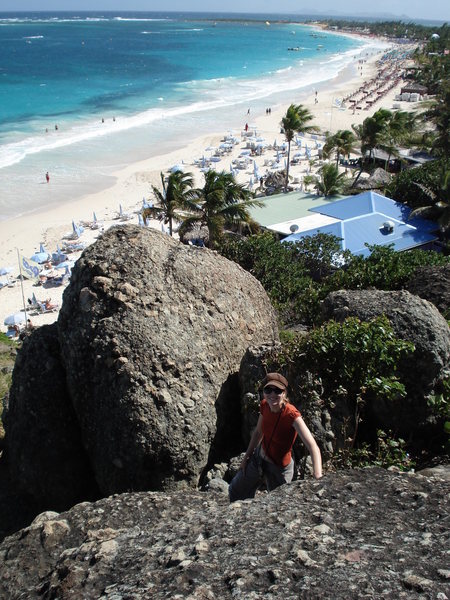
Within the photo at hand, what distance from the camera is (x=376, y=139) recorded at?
110 feet

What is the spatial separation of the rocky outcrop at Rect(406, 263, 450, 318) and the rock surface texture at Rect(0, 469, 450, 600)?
7.02 meters

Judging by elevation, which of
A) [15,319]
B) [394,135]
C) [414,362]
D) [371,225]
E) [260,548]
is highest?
[394,135]

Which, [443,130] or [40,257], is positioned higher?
[443,130]

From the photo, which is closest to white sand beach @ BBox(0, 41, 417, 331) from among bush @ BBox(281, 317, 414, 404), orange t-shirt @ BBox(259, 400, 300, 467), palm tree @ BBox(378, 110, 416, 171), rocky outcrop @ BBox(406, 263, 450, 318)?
palm tree @ BBox(378, 110, 416, 171)

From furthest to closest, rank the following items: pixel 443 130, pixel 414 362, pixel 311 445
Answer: pixel 443 130 → pixel 414 362 → pixel 311 445

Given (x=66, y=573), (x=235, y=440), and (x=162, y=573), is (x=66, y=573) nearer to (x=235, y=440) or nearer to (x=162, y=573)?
(x=162, y=573)

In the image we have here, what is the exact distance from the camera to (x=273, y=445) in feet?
16.8

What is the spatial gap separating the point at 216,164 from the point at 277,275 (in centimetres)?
3025

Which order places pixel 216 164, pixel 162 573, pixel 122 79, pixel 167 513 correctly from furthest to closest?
pixel 122 79, pixel 216 164, pixel 167 513, pixel 162 573

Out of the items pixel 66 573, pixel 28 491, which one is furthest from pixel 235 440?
pixel 66 573

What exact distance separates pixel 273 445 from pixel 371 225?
18.0m

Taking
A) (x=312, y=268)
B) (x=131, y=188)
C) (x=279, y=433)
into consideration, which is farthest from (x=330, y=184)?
(x=279, y=433)

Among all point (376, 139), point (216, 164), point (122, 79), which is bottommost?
point (216, 164)

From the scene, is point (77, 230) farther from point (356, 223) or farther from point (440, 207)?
point (440, 207)
